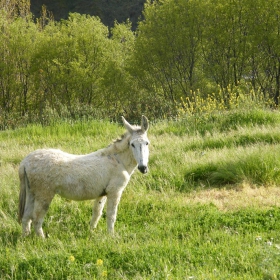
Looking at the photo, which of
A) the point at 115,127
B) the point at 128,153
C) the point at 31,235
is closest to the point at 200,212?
the point at 128,153

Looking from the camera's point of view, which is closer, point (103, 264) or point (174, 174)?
point (103, 264)

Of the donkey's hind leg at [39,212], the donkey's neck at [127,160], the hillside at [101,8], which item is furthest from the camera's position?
the hillside at [101,8]

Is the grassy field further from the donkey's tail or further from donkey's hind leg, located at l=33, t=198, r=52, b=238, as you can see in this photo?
the donkey's tail

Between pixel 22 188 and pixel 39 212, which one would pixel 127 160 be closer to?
pixel 39 212

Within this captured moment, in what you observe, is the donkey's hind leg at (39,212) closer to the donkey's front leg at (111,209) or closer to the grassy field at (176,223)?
the grassy field at (176,223)

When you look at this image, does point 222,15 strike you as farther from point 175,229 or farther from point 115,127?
point 175,229

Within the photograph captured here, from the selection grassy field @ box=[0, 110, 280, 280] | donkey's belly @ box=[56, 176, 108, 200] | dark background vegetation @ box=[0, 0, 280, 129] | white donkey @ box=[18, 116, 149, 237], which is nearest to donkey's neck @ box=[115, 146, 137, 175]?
white donkey @ box=[18, 116, 149, 237]

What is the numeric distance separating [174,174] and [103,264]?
348 centimetres

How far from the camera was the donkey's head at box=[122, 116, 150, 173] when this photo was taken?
5180 millimetres

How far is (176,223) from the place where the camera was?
5645 mm

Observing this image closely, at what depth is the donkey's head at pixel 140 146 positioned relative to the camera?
518 centimetres

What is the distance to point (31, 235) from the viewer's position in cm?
549

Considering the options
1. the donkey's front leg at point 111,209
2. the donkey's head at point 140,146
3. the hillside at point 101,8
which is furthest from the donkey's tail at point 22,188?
the hillside at point 101,8

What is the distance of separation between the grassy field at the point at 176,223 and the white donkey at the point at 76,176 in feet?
1.30
